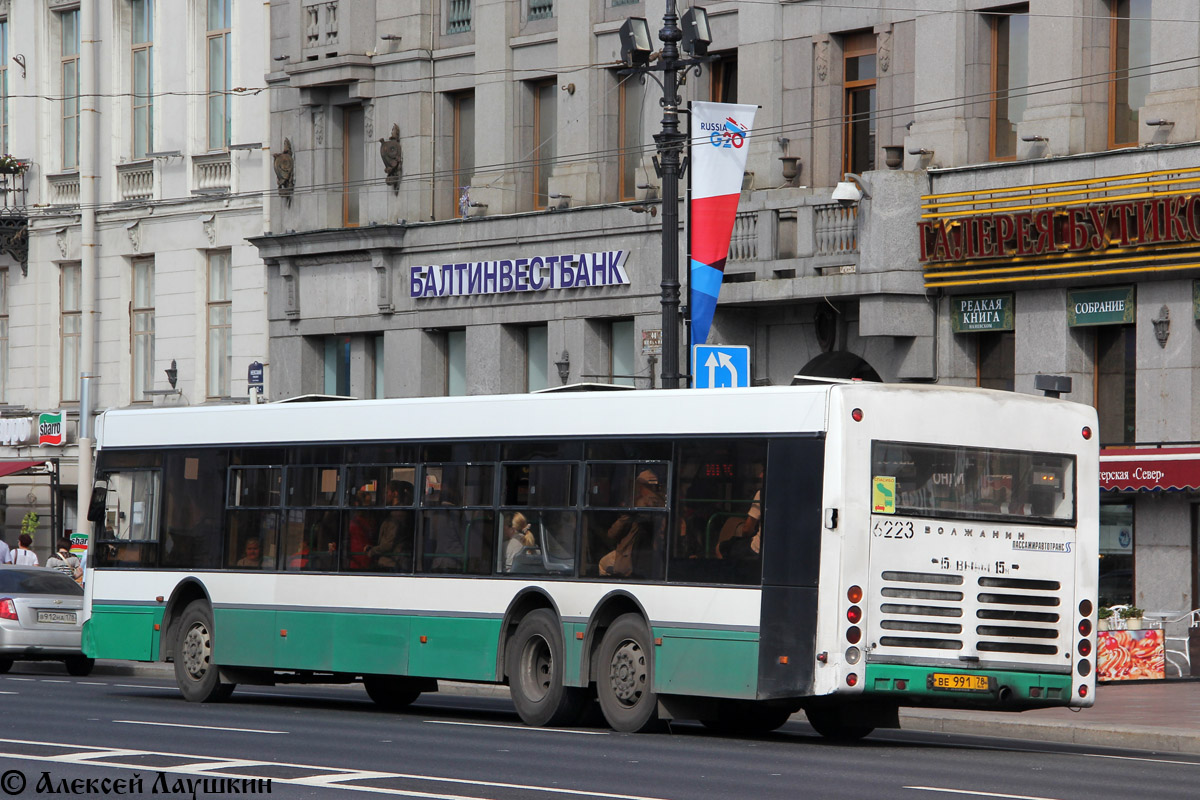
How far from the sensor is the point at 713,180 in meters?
27.3

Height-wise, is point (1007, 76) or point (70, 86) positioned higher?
point (70, 86)

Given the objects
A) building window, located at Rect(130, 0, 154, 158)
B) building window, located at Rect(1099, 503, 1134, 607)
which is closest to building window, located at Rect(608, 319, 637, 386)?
building window, located at Rect(1099, 503, 1134, 607)

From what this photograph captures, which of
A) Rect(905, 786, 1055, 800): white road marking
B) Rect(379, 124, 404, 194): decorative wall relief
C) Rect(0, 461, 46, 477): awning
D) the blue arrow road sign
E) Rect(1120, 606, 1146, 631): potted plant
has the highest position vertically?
Rect(379, 124, 404, 194): decorative wall relief

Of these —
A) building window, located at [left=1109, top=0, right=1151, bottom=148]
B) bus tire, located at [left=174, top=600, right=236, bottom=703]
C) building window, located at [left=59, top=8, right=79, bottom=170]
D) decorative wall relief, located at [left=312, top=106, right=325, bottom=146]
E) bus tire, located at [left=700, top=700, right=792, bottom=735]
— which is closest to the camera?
bus tire, located at [left=700, top=700, right=792, bottom=735]

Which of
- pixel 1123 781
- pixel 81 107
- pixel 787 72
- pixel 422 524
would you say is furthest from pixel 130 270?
pixel 1123 781

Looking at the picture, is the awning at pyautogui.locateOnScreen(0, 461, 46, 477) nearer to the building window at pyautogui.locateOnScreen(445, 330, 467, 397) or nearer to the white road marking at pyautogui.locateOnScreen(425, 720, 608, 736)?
the building window at pyautogui.locateOnScreen(445, 330, 467, 397)

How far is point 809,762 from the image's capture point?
16031mm

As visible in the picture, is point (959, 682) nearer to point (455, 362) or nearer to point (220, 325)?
point (455, 362)

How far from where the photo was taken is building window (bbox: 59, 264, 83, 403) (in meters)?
47.4

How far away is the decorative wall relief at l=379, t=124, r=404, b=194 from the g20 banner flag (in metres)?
12.6

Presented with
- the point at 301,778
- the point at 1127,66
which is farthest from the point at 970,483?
the point at 1127,66

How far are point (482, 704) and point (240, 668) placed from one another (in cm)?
276

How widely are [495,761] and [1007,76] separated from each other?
58.7ft

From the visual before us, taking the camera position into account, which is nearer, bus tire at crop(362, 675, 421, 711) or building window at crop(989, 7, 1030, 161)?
bus tire at crop(362, 675, 421, 711)
